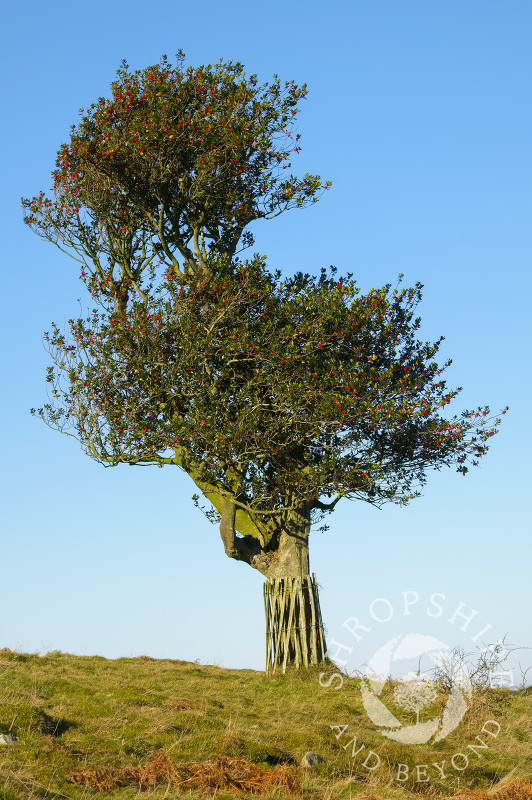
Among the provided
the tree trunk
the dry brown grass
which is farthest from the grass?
the tree trunk

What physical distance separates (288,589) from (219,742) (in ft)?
31.3

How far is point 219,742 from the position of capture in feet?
52.3

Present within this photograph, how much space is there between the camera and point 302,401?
77.6 feet

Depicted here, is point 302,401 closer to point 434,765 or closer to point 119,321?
point 119,321

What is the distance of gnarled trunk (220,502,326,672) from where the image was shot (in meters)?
25.0

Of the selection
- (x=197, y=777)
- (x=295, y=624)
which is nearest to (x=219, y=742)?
(x=197, y=777)

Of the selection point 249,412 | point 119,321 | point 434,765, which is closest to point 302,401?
point 249,412

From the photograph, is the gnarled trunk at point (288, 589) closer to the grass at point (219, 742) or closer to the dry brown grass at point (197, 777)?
the grass at point (219, 742)

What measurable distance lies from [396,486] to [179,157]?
45.9 ft

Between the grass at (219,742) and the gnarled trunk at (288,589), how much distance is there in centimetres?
121

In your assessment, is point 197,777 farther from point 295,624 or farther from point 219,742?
point 295,624

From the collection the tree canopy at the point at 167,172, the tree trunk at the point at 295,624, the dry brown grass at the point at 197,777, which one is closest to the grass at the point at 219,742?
the dry brown grass at the point at 197,777

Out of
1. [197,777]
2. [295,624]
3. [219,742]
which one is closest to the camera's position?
[197,777]

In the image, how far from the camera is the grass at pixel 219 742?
44.3 feet
